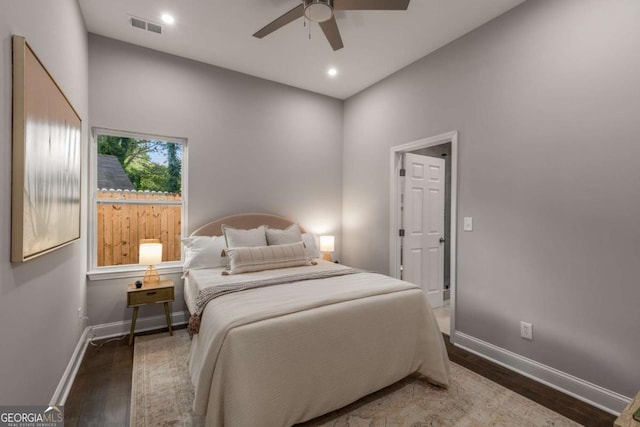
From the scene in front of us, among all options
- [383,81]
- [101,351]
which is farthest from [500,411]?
[383,81]

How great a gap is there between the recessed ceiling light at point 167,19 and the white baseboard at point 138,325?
299 cm

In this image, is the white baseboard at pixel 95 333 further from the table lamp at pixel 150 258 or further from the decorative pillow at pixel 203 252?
the decorative pillow at pixel 203 252

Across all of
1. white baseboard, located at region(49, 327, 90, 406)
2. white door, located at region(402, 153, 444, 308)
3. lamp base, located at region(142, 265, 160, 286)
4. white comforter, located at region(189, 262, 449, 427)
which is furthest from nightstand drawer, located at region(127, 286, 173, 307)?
white door, located at region(402, 153, 444, 308)

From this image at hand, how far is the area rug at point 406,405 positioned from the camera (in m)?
1.84

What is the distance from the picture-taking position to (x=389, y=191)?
12.5 ft

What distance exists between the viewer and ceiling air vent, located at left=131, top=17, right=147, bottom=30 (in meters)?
2.78

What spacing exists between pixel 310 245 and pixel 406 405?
2151 millimetres

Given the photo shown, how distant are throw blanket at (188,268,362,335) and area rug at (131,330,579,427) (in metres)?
0.51

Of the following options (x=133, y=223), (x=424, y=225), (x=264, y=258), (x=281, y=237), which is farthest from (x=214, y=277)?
(x=424, y=225)

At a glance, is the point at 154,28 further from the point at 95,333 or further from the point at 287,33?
the point at 95,333

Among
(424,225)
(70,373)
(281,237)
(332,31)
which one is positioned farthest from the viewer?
(424,225)

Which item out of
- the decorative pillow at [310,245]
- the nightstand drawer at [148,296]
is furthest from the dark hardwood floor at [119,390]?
the decorative pillow at [310,245]

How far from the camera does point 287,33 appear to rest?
2955 mm

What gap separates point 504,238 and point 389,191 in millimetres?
1501
